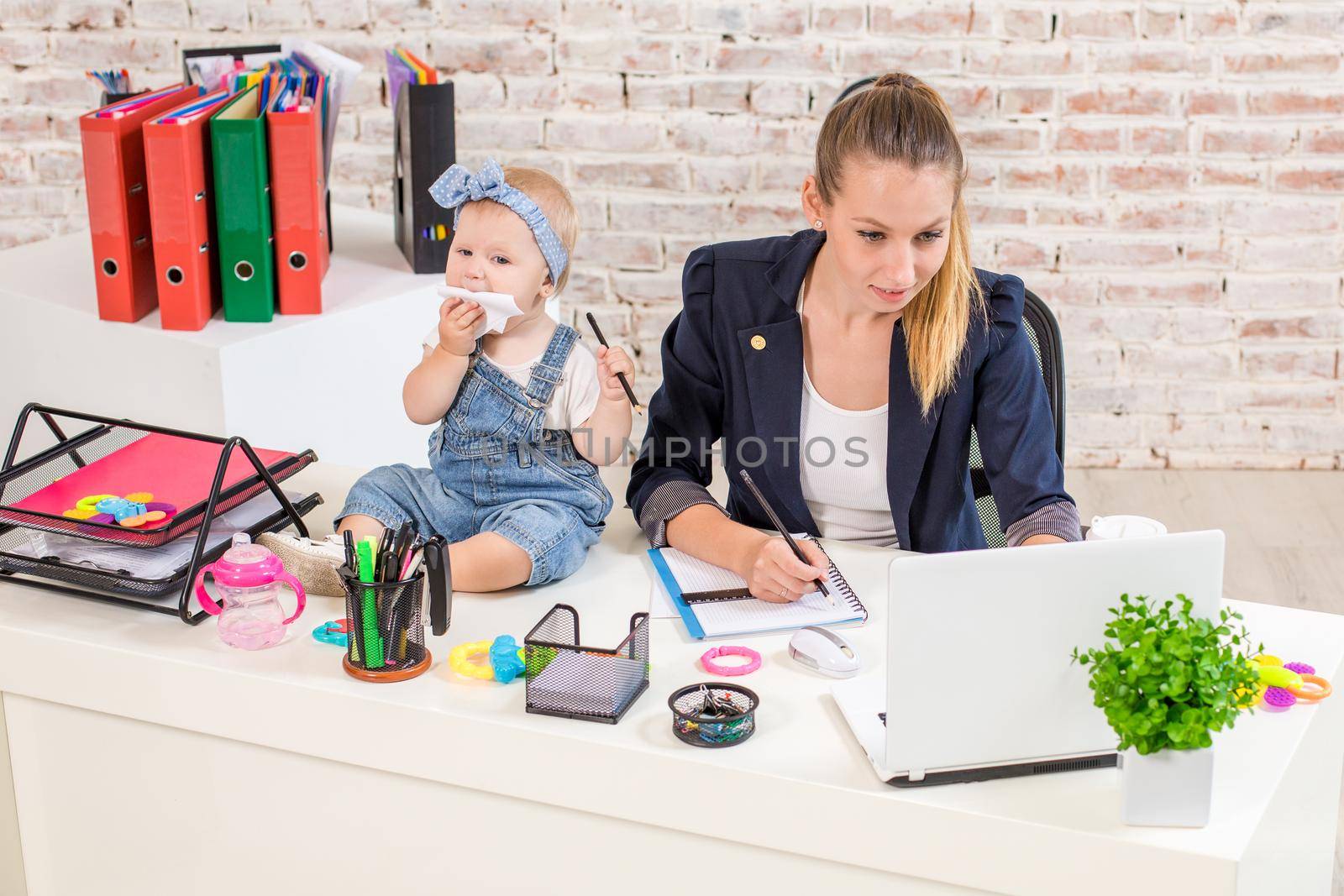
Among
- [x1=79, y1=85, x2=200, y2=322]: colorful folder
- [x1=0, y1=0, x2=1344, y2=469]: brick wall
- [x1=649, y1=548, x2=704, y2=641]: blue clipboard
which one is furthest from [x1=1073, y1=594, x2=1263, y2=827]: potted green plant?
[x1=0, y1=0, x2=1344, y2=469]: brick wall

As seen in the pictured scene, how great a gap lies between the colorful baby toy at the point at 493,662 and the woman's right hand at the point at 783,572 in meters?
0.28

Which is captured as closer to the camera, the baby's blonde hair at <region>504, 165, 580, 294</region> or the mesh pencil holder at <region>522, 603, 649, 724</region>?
the mesh pencil holder at <region>522, 603, 649, 724</region>

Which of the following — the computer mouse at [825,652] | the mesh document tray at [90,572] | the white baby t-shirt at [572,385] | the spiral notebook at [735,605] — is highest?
the white baby t-shirt at [572,385]

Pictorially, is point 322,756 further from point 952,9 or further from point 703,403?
point 952,9

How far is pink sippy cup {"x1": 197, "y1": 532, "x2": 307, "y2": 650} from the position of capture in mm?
1264

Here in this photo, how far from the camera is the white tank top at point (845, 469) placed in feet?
5.35

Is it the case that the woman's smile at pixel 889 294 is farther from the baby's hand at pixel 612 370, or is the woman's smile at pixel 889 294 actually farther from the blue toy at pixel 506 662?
the blue toy at pixel 506 662

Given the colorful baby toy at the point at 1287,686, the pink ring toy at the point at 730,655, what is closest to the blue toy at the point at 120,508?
the pink ring toy at the point at 730,655

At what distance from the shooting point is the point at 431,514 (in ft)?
5.00

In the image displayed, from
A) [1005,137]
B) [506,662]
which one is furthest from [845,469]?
[1005,137]

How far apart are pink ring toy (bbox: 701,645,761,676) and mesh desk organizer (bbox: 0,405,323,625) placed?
0.50 m

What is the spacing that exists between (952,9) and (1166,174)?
63 centimetres

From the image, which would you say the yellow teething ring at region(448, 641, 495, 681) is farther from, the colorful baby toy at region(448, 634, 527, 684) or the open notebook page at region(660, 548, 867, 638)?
the open notebook page at region(660, 548, 867, 638)

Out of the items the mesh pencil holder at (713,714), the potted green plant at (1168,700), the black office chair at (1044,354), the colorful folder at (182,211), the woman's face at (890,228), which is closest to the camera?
the potted green plant at (1168,700)
